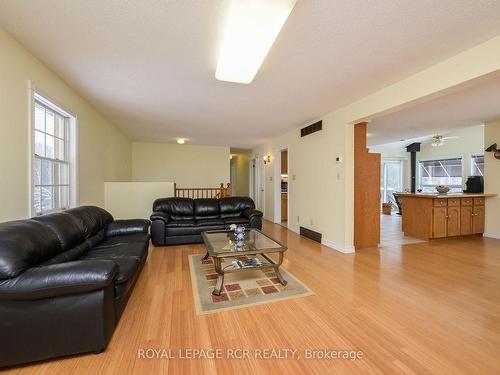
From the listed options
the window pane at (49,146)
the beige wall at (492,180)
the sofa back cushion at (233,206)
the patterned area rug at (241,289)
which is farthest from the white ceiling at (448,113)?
the window pane at (49,146)

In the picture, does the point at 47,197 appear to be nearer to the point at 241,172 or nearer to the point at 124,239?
the point at 124,239

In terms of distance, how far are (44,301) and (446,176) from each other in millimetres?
10346

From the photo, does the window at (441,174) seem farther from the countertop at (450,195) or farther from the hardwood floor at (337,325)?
the hardwood floor at (337,325)

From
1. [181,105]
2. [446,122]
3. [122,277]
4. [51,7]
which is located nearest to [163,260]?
[122,277]

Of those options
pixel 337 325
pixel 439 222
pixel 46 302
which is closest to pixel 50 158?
pixel 46 302

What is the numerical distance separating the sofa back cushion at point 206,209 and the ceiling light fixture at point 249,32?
10.3 feet

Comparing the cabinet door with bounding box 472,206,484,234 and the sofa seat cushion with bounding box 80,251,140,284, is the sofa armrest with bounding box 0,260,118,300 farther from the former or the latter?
the cabinet door with bounding box 472,206,484,234

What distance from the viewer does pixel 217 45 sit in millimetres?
2084

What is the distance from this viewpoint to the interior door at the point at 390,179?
947cm

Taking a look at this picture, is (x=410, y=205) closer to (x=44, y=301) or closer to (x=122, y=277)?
(x=122, y=277)

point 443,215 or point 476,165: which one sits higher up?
point 476,165

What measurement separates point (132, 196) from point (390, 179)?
9580 mm

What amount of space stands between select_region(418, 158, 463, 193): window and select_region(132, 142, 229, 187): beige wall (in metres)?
7.36

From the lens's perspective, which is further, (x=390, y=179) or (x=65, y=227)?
(x=390, y=179)
